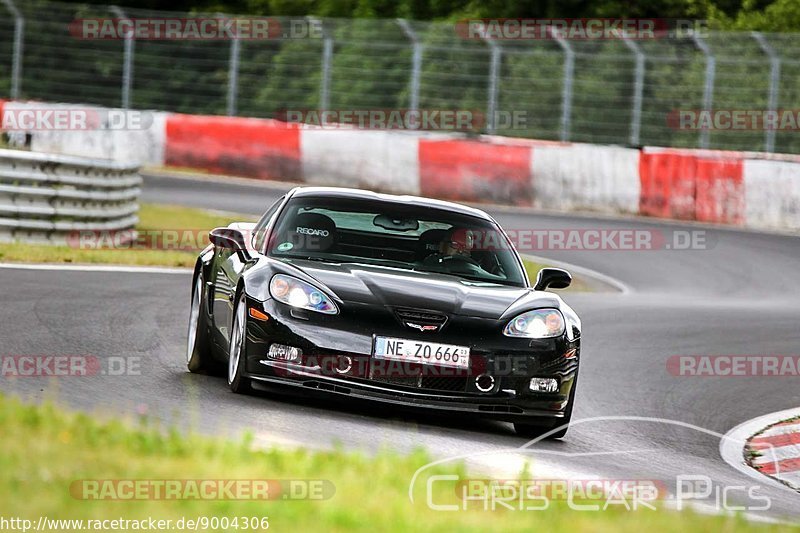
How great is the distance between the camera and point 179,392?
27.7ft

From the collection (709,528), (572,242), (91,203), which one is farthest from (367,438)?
(572,242)

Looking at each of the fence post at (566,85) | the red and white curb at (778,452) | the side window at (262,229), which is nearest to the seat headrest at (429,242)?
the side window at (262,229)

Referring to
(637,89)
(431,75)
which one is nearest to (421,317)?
(637,89)

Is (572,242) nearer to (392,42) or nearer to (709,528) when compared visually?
(392,42)

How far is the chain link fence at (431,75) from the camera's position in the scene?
2569 cm

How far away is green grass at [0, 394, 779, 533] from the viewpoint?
4.74m

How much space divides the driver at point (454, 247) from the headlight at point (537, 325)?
3.35 feet

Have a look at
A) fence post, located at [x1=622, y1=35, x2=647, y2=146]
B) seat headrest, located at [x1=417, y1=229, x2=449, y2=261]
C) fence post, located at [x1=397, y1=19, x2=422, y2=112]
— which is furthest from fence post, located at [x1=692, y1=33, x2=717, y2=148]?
seat headrest, located at [x1=417, y1=229, x2=449, y2=261]

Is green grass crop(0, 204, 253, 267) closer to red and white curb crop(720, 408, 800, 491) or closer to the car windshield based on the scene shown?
the car windshield

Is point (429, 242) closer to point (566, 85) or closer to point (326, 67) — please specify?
point (566, 85)

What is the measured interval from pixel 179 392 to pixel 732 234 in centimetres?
1538

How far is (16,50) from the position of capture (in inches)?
1220

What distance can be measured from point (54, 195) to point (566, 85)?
12204mm

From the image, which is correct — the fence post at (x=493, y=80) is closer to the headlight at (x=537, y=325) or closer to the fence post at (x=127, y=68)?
the fence post at (x=127, y=68)
